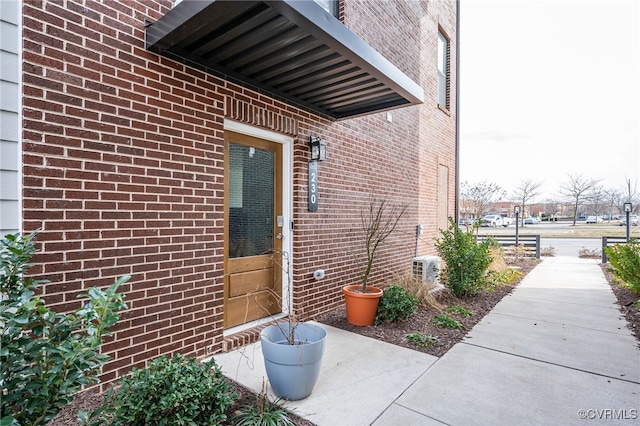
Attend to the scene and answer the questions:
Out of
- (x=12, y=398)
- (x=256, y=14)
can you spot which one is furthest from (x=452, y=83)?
(x=12, y=398)

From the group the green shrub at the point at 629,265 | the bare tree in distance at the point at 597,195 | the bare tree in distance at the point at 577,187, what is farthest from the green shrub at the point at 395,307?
the bare tree in distance at the point at 597,195

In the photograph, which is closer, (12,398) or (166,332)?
(12,398)

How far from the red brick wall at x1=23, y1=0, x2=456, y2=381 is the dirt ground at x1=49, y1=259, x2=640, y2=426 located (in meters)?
0.32

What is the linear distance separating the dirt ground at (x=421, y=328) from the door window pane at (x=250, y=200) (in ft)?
4.45

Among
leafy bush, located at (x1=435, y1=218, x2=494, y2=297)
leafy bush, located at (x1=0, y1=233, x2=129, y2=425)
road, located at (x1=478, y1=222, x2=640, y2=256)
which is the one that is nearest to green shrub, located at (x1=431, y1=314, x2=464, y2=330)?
leafy bush, located at (x1=435, y1=218, x2=494, y2=297)

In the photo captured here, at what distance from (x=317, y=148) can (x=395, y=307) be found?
2.18 metres

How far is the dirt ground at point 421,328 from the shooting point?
217 centimetres

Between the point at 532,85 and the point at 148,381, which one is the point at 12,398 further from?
the point at 532,85

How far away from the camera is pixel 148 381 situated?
183cm

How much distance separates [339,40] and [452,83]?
6930 millimetres

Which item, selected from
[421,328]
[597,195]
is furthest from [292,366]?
[597,195]

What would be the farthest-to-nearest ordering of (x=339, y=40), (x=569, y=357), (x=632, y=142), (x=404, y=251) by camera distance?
(x=632, y=142) < (x=404, y=251) < (x=569, y=357) < (x=339, y=40)

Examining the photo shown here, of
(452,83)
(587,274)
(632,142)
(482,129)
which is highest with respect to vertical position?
(482,129)

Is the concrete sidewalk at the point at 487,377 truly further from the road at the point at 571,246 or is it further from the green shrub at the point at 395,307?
the road at the point at 571,246
